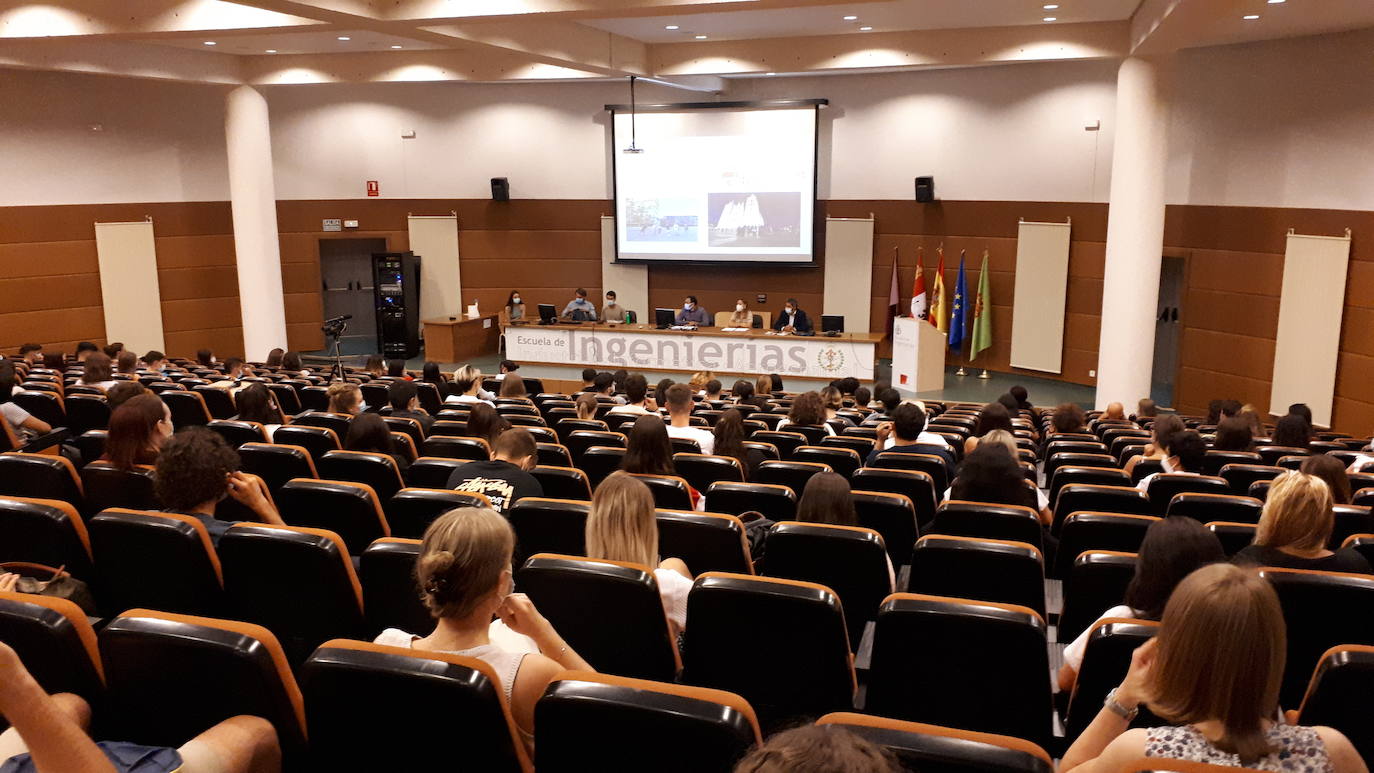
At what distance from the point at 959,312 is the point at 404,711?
14.0m

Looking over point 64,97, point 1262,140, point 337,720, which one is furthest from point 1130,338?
point 64,97

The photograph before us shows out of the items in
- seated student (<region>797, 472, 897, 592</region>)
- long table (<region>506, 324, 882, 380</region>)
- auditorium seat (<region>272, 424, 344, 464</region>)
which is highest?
seated student (<region>797, 472, 897, 592</region>)

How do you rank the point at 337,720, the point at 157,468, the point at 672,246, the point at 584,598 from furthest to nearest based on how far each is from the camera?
the point at 672,246, the point at 157,468, the point at 584,598, the point at 337,720

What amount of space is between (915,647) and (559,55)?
36.2 feet

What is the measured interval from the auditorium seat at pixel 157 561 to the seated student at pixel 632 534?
49.9 inches

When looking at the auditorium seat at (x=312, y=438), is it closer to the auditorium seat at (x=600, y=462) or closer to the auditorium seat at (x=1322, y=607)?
the auditorium seat at (x=600, y=462)

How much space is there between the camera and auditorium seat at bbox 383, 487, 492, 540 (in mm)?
3857

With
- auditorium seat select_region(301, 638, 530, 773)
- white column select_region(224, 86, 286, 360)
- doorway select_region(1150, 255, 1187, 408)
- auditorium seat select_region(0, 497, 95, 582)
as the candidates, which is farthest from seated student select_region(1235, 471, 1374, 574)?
white column select_region(224, 86, 286, 360)

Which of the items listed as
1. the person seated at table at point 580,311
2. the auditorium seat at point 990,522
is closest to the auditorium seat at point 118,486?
the auditorium seat at point 990,522

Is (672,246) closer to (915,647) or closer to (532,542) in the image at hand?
(532,542)

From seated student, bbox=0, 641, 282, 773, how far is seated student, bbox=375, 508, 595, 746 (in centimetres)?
38

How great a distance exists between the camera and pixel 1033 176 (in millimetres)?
14367

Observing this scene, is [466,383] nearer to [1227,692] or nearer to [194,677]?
[194,677]

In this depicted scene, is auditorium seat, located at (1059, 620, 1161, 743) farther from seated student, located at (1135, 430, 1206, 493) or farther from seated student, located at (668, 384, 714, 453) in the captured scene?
seated student, located at (668, 384, 714, 453)
